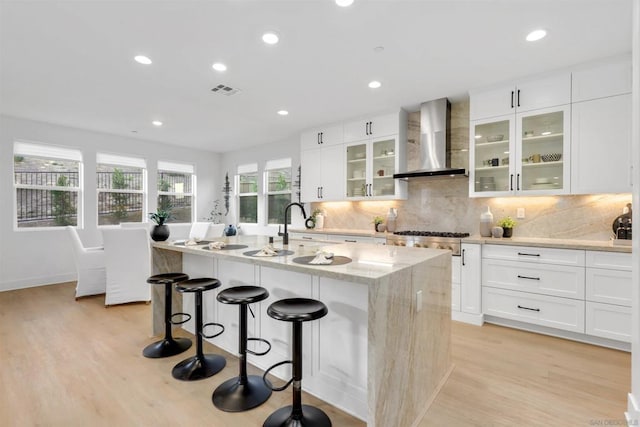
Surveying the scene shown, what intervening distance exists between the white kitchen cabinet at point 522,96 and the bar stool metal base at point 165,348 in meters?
3.92

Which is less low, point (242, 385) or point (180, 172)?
point (180, 172)

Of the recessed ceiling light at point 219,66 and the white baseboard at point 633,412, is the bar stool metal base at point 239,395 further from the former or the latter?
the recessed ceiling light at point 219,66

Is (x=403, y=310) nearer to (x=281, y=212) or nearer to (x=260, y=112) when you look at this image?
(x=260, y=112)

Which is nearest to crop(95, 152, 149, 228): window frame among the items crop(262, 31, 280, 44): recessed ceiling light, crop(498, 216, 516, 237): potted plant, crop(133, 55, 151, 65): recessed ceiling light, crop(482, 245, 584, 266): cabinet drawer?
crop(133, 55, 151, 65): recessed ceiling light

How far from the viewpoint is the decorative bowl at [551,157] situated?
10.2 ft

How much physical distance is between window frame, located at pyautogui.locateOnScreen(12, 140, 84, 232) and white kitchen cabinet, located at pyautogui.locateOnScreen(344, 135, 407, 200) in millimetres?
4759

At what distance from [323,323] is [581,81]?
3.37 m

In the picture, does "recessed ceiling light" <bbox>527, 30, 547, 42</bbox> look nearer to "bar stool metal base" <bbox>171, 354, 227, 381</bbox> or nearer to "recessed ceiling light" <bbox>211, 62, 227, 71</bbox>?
"recessed ceiling light" <bbox>211, 62, 227, 71</bbox>

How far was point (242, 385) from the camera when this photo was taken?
6.67 ft

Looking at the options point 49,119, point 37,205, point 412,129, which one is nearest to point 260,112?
point 412,129

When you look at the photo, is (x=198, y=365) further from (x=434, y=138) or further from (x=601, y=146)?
(x=601, y=146)

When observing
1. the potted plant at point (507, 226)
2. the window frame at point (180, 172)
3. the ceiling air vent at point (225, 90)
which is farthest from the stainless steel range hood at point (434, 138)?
the window frame at point (180, 172)

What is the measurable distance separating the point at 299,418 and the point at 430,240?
245 cm

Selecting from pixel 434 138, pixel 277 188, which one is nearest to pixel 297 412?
pixel 434 138
